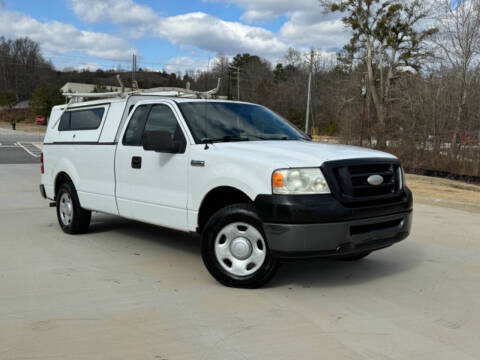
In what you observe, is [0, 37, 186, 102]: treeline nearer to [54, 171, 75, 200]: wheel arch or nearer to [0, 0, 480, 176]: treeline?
[0, 0, 480, 176]: treeline

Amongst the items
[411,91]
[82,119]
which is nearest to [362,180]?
[82,119]

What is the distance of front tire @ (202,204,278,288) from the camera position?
4555 mm

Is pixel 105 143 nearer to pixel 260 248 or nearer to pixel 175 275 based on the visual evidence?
pixel 175 275

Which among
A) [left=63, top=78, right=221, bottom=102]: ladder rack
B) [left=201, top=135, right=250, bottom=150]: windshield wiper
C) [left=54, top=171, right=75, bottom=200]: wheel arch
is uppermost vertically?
[left=63, top=78, right=221, bottom=102]: ladder rack

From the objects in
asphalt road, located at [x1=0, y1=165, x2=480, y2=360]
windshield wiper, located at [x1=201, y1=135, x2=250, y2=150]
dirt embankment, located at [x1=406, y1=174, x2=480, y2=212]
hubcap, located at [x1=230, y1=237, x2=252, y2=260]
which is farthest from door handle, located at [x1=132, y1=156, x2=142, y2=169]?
dirt embankment, located at [x1=406, y1=174, x2=480, y2=212]

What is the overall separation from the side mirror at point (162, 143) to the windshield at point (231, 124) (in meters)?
0.22

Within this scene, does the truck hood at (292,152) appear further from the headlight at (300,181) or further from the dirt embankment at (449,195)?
the dirt embankment at (449,195)

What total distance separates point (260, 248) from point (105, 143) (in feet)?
9.47

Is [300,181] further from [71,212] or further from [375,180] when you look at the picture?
[71,212]

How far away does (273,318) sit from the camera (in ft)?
13.1

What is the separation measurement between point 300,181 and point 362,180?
0.65 meters

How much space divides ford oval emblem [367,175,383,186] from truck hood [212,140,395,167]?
22 cm

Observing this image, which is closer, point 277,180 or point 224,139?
point 277,180

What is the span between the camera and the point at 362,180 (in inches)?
181
